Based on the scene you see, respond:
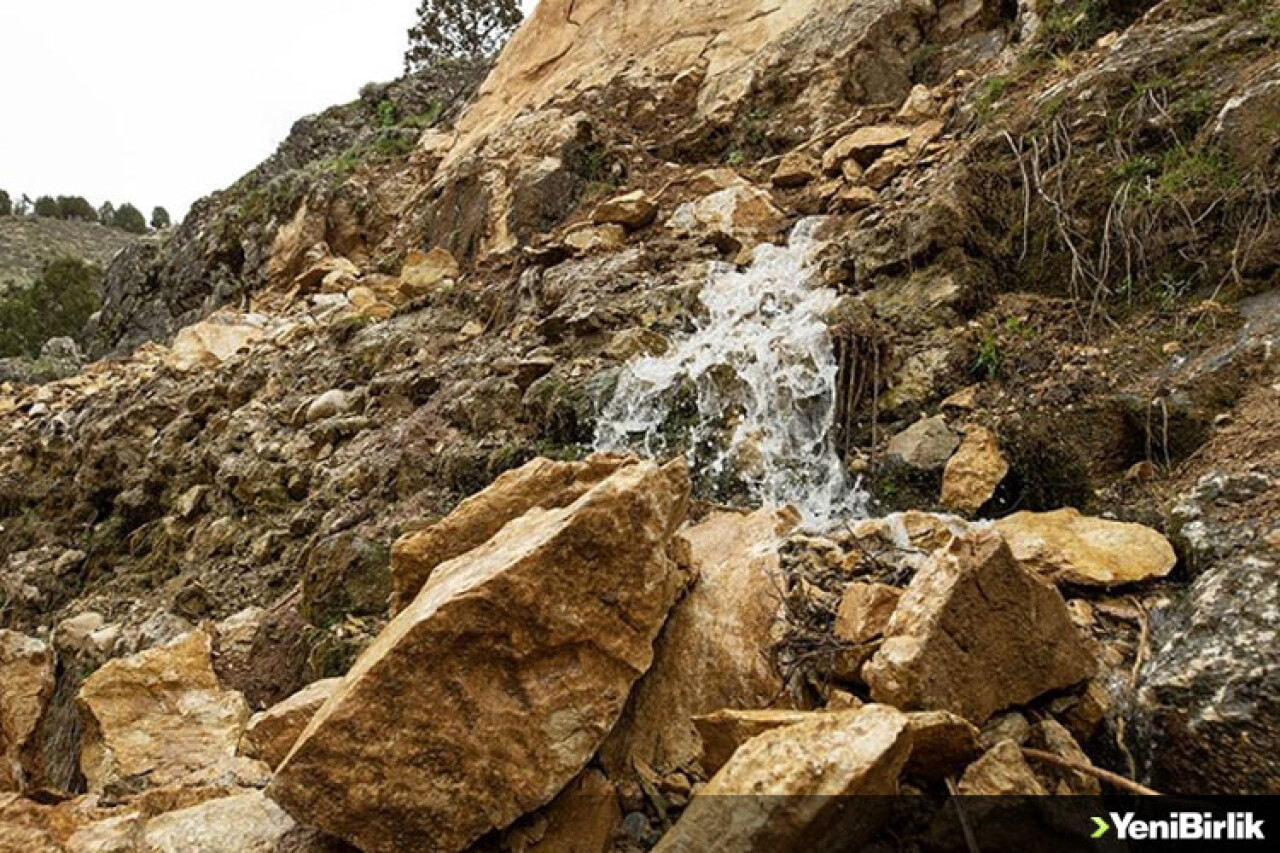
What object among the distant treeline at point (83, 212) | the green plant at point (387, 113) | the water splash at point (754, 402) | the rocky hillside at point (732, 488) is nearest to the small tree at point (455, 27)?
the green plant at point (387, 113)

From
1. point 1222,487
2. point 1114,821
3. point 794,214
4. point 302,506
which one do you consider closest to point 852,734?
point 1114,821

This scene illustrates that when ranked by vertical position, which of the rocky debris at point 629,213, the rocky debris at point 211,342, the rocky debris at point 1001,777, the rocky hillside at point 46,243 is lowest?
the rocky debris at point 1001,777

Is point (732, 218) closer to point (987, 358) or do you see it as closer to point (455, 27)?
point (987, 358)

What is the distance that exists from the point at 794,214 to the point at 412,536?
544cm

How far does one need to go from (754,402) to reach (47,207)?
54.4 m

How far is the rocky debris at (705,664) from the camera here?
8.03 feet

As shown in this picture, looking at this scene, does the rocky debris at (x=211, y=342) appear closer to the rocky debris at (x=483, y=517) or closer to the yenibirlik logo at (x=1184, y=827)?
the rocky debris at (x=483, y=517)

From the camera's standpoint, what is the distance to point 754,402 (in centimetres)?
501

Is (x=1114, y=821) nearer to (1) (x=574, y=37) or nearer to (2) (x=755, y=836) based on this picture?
(2) (x=755, y=836)

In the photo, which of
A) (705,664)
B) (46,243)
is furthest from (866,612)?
(46,243)

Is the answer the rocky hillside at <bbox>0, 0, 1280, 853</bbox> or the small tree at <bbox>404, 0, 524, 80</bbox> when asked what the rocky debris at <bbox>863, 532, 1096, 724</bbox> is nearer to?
the rocky hillside at <bbox>0, 0, 1280, 853</bbox>

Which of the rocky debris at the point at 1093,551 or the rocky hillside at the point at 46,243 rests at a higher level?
the rocky hillside at the point at 46,243

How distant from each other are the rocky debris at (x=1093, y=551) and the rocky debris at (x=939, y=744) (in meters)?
0.94

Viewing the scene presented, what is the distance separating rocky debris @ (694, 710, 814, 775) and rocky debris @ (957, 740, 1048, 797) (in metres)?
0.43
